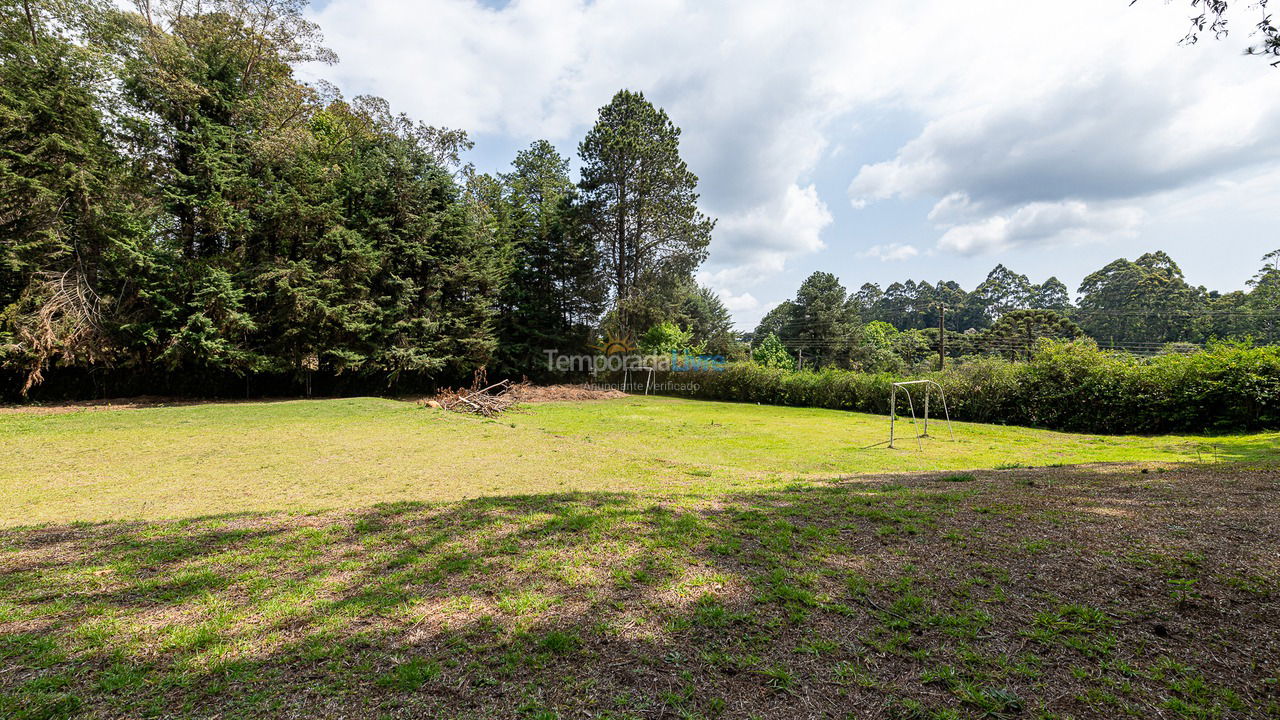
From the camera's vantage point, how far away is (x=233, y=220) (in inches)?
706

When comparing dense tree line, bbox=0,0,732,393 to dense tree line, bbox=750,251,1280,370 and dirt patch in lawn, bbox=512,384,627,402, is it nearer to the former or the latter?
dirt patch in lawn, bbox=512,384,627,402

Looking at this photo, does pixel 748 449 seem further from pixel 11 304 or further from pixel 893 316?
pixel 893 316

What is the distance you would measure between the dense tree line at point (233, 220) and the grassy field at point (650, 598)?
14.5 m

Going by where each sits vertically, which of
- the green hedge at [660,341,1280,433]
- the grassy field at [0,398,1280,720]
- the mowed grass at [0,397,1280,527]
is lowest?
the mowed grass at [0,397,1280,527]

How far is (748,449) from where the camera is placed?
10422mm

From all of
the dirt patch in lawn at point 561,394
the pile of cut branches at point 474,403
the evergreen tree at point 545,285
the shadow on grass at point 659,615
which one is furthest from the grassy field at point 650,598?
the evergreen tree at point 545,285

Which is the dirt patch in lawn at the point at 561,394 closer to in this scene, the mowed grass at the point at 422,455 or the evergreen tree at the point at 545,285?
the evergreen tree at the point at 545,285

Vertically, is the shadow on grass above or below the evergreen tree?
below

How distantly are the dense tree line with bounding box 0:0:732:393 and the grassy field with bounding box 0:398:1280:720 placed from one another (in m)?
14.5

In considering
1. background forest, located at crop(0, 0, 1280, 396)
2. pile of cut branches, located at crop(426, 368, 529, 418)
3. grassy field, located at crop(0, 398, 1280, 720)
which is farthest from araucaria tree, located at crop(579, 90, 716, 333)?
grassy field, located at crop(0, 398, 1280, 720)

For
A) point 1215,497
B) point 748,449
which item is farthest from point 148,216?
point 1215,497

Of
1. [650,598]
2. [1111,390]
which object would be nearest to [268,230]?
[650,598]

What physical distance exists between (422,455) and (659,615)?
766 centimetres

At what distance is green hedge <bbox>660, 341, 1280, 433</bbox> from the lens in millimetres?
10891
